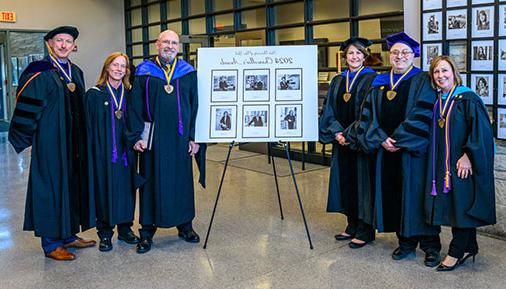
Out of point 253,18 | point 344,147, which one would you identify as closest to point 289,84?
point 344,147

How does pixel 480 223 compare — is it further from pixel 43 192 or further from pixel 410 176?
pixel 43 192

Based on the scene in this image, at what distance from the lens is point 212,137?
3967 mm

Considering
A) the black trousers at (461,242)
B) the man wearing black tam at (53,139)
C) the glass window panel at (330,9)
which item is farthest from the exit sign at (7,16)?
the black trousers at (461,242)

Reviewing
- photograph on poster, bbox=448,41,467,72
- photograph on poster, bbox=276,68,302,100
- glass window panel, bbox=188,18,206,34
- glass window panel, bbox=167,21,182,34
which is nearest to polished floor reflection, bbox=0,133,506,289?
photograph on poster, bbox=276,68,302,100

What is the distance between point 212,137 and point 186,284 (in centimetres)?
118

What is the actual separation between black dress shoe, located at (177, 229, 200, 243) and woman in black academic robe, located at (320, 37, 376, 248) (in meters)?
1.07

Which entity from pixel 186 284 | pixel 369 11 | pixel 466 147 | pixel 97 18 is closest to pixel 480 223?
pixel 466 147

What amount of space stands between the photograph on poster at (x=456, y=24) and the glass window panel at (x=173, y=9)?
6180 mm

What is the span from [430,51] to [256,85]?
213 centimetres

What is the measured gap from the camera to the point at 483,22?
15.5 feet

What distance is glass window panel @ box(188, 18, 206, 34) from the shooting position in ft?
31.0

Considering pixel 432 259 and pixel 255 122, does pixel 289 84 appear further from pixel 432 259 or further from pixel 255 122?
pixel 432 259

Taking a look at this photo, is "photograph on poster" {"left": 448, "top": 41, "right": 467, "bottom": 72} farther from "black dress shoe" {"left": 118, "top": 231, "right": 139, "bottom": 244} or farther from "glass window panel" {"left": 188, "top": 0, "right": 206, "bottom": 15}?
"glass window panel" {"left": 188, "top": 0, "right": 206, "bottom": 15}

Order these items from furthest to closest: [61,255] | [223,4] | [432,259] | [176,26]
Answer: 1. [176,26]
2. [223,4]
3. [61,255]
4. [432,259]
